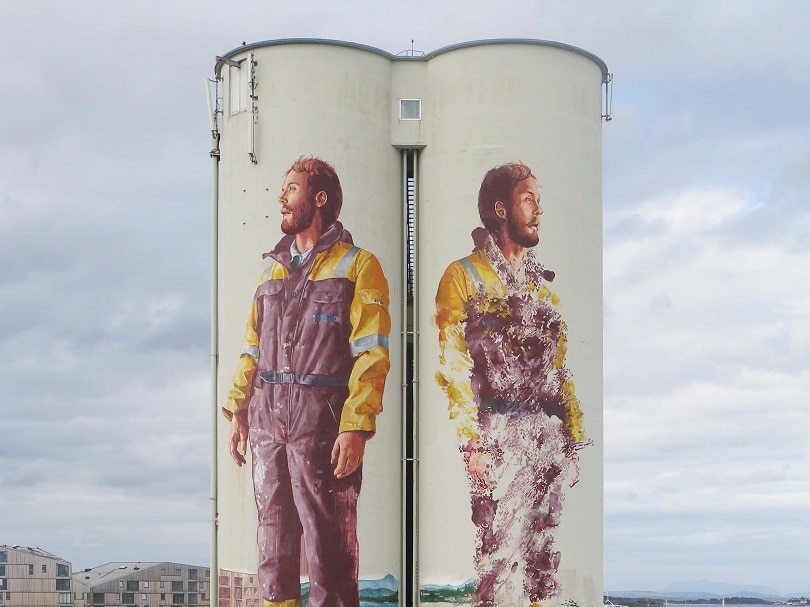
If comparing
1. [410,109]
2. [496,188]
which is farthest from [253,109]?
[496,188]

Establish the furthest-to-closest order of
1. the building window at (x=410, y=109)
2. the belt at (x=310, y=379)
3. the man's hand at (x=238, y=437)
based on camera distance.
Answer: the building window at (x=410, y=109) → the man's hand at (x=238, y=437) → the belt at (x=310, y=379)

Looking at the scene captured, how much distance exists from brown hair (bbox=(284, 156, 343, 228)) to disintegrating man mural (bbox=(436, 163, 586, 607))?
427cm

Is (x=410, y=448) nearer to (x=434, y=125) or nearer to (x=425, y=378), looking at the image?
(x=425, y=378)

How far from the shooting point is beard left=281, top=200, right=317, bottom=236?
51.1 meters

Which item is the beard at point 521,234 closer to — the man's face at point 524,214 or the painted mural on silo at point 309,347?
the man's face at point 524,214

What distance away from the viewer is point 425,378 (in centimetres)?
5131

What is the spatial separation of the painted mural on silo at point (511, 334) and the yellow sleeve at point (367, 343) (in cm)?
148

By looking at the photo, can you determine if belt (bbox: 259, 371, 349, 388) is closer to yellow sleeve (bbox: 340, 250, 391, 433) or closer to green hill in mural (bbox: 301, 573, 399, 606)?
yellow sleeve (bbox: 340, 250, 391, 433)

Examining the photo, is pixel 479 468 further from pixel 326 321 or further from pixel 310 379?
pixel 326 321

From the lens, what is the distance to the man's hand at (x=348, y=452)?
164ft

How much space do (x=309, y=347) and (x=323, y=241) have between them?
344 centimetres

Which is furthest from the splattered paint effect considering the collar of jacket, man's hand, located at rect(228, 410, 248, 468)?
man's hand, located at rect(228, 410, 248, 468)

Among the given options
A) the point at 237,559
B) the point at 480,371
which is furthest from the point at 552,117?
the point at 237,559

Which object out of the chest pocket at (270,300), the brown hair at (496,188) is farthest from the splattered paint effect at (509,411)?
the chest pocket at (270,300)
